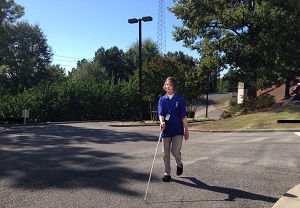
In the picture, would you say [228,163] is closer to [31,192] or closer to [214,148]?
[214,148]

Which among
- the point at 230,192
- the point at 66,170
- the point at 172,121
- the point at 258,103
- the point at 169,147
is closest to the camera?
the point at 230,192

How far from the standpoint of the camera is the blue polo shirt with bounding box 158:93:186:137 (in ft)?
Result: 17.9

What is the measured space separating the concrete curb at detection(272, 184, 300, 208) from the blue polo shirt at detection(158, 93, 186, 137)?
73.0 inches

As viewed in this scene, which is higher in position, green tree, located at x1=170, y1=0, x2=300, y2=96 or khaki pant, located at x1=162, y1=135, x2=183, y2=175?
green tree, located at x1=170, y1=0, x2=300, y2=96

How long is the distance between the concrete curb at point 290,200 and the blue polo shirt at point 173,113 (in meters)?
1.85

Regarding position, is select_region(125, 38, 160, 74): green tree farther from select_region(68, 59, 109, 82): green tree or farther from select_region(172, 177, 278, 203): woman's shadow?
select_region(172, 177, 278, 203): woman's shadow

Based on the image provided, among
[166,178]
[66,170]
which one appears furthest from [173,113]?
[66,170]

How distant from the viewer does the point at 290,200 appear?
4.42m

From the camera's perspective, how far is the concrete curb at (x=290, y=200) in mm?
4215

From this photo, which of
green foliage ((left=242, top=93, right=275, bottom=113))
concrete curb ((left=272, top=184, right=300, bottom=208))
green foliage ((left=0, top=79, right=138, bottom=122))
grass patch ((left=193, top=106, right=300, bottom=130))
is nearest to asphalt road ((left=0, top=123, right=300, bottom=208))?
concrete curb ((left=272, top=184, right=300, bottom=208))

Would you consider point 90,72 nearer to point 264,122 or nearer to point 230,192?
point 264,122

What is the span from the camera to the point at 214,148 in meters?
9.29

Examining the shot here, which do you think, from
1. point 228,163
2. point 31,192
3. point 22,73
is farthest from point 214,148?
point 22,73

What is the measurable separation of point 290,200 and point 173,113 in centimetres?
219
